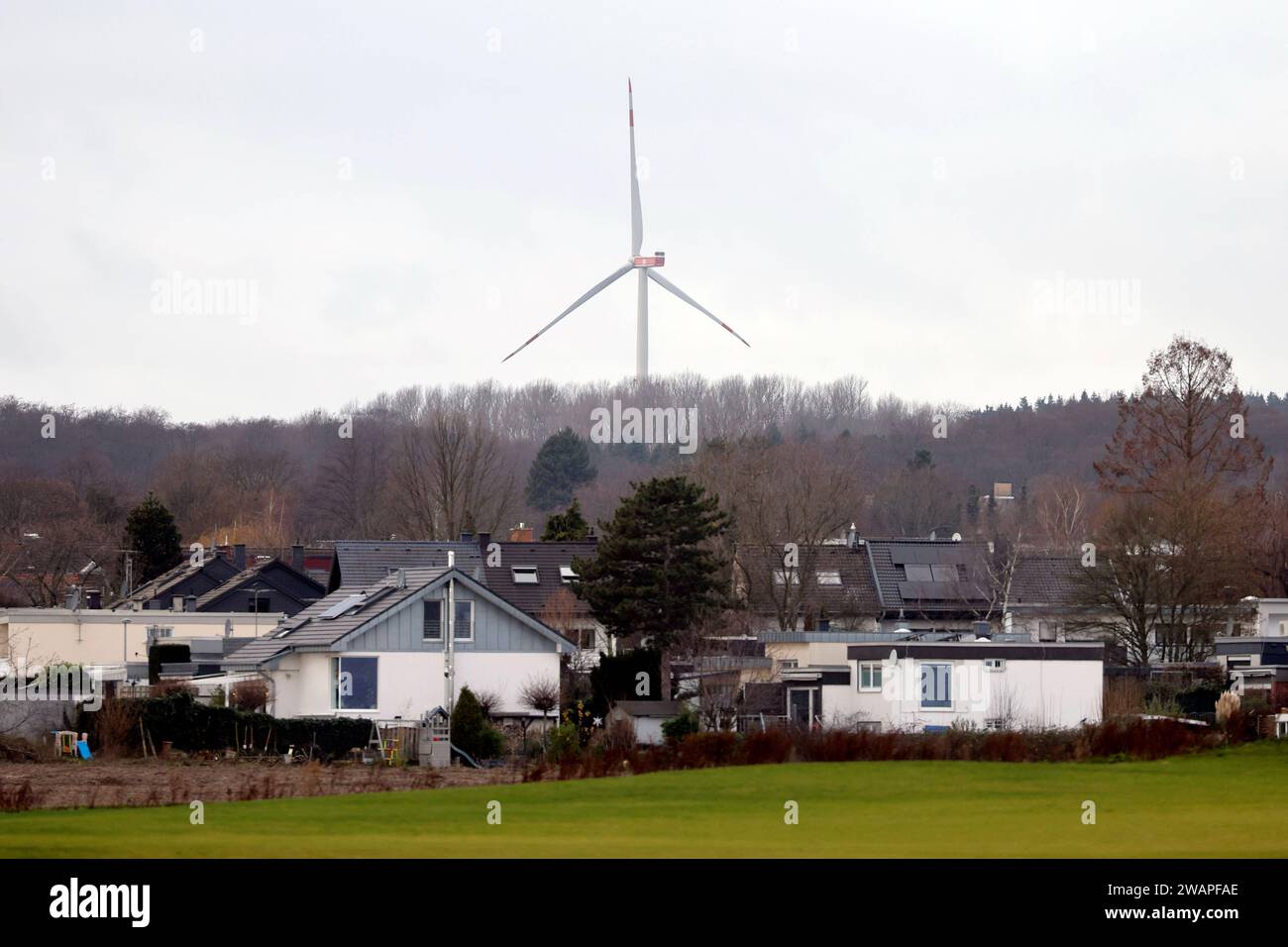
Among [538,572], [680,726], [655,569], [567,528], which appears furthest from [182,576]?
[680,726]

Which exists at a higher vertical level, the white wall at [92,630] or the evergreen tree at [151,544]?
the evergreen tree at [151,544]

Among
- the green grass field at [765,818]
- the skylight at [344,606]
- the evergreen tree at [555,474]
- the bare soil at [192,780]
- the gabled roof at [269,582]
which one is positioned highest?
the evergreen tree at [555,474]

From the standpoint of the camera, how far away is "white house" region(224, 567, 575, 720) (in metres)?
50.4

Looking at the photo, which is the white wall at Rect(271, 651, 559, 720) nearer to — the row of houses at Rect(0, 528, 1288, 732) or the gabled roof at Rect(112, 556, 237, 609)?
the row of houses at Rect(0, 528, 1288, 732)

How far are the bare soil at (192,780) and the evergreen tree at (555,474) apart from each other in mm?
106004

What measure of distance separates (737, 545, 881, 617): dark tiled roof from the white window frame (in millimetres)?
27538

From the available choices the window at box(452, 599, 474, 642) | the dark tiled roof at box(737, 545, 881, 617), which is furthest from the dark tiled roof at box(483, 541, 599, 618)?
the window at box(452, 599, 474, 642)

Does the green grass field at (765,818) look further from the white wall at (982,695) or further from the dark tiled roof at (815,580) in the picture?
the dark tiled roof at (815,580)

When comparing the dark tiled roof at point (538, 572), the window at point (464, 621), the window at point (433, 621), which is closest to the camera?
the window at point (433, 621)

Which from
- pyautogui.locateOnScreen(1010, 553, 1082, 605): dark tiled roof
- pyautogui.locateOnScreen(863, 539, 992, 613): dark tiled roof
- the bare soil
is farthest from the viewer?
pyautogui.locateOnScreen(863, 539, 992, 613): dark tiled roof

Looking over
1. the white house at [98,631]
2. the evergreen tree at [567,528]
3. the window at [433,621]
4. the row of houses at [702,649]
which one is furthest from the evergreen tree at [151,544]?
the window at [433,621]

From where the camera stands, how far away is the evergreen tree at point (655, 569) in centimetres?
5672
